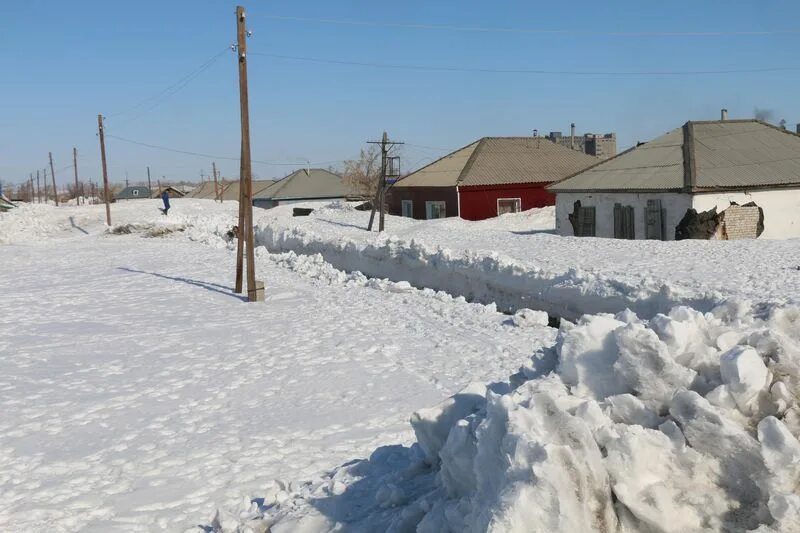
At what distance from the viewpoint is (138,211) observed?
4672cm

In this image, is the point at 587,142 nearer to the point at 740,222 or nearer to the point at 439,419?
the point at 740,222

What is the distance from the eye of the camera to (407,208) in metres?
45.1

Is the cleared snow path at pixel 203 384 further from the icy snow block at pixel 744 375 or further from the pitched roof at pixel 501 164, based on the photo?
the pitched roof at pixel 501 164

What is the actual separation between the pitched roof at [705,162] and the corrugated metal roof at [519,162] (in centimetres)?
1164

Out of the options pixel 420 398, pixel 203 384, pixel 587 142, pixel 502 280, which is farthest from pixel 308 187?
pixel 420 398

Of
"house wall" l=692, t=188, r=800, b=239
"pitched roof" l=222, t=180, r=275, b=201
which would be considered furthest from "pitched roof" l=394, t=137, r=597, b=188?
"pitched roof" l=222, t=180, r=275, b=201

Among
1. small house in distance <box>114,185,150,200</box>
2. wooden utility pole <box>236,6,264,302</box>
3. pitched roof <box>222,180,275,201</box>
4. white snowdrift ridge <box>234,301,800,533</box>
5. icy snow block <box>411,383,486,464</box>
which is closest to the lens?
white snowdrift ridge <box>234,301,800,533</box>

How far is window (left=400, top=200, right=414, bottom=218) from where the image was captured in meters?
44.5

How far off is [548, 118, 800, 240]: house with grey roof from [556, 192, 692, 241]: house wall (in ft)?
0.11

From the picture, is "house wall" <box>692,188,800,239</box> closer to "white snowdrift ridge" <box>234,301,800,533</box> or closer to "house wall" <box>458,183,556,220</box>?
"house wall" <box>458,183,556,220</box>

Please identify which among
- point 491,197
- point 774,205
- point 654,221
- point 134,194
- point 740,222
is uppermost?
point 134,194

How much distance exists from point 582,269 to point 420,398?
8398 mm

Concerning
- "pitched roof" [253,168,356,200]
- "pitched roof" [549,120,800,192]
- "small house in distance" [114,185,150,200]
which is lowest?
"pitched roof" [549,120,800,192]

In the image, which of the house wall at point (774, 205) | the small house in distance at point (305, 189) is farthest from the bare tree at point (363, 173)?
the house wall at point (774, 205)
